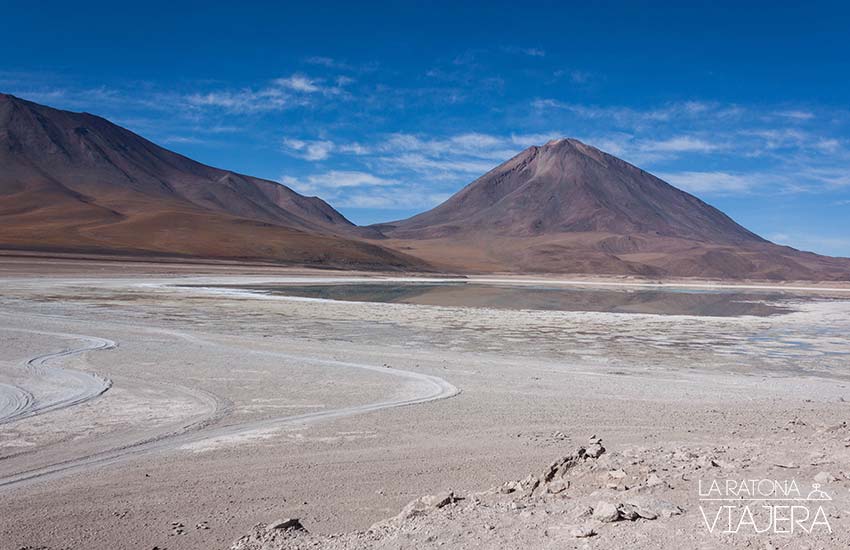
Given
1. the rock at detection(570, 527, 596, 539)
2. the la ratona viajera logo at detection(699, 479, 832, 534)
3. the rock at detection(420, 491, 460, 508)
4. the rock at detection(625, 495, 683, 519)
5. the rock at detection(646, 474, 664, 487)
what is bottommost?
the rock at detection(420, 491, 460, 508)

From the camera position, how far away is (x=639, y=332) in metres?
23.5

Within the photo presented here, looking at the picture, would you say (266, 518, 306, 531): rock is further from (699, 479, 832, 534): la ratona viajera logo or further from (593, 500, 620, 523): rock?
(699, 479, 832, 534): la ratona viajera logo

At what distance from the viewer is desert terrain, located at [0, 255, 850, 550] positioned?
5.10 metres

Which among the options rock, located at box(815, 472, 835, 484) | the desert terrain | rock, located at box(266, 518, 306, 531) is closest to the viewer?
the desert terrain

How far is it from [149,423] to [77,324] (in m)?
14.6

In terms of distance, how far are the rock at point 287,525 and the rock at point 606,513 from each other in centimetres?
225

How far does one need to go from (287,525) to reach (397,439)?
2.99 metres

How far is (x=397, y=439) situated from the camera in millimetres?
8211

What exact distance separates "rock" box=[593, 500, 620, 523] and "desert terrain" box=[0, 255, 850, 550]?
0.04 ft

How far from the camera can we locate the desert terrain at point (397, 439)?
16.7 feet

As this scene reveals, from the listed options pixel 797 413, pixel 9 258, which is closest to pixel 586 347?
pixel 797 413

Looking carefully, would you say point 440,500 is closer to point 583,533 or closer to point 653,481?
point 583,533

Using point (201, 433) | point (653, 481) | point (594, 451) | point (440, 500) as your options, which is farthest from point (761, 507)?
point (201, 433)

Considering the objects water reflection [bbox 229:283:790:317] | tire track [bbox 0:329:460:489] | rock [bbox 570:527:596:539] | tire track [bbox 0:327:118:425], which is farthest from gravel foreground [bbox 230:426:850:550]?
water reflection [bbox 229:283:790:317]
